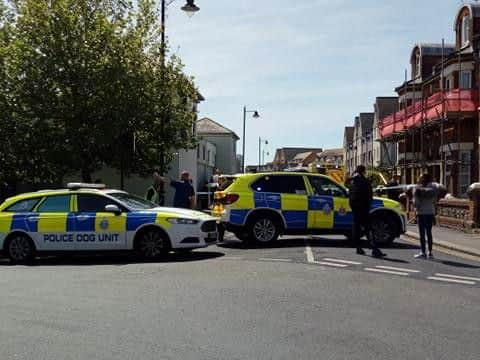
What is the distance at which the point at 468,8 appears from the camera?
3462 centimetres

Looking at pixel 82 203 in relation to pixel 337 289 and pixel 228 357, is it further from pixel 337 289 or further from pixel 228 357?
pixel 228 357

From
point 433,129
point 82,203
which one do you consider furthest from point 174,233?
point 433,129

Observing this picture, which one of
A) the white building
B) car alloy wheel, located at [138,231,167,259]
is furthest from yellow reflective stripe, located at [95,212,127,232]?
the white building

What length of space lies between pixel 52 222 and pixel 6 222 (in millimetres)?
1041

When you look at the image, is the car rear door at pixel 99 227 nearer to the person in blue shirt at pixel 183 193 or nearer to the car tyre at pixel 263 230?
the person in blue shirt at pixel 183 193

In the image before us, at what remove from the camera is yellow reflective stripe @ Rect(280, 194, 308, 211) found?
1426cm

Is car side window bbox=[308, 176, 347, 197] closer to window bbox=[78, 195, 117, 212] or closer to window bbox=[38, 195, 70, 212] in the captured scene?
window bbox=[78, 195, 117, 212]

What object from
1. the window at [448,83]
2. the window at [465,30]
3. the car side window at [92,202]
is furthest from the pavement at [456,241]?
the window at [465,30]

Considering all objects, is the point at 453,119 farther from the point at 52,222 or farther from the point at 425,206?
the point at 52,222

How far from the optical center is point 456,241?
15906 millimetres

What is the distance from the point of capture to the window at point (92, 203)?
1282 centimetres

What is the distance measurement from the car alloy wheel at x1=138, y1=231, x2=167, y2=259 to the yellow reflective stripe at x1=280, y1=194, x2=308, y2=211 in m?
3.07

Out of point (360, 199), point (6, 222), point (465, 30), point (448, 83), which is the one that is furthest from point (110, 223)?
point (465, 30)

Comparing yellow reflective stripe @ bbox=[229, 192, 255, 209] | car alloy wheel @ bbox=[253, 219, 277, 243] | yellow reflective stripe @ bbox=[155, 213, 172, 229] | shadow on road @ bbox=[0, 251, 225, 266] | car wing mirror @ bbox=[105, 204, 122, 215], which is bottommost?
shadow on road @ bbox=[0, 251, 225, 266]
